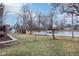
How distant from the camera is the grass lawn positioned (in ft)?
4.60

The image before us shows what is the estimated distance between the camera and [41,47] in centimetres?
141

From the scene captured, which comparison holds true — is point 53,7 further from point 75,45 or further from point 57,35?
point 75,45

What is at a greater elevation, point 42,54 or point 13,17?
point 13,17

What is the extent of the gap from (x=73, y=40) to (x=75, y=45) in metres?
0.05

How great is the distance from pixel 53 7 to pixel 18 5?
31 cm

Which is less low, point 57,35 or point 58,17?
point 58,17

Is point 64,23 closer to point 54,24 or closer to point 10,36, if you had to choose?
point 54,24

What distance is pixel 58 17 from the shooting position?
142 centimetres

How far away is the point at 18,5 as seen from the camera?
4.71ft

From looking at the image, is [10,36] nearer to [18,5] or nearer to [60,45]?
[18,5]

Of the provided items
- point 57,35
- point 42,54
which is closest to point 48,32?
point 57,35

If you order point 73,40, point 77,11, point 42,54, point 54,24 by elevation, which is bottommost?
point 42,54

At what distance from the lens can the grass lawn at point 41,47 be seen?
1.40 m

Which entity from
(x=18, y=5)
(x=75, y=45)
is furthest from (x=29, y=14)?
(x=75, y=45)
